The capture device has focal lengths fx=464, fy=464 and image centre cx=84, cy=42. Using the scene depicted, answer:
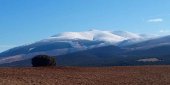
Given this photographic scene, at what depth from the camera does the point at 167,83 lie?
3142 cm

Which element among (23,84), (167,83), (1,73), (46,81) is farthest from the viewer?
(1,73)

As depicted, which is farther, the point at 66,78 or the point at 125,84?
the point at 66,78

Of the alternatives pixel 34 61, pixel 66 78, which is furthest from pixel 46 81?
pixel 34 61

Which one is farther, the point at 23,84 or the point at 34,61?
the point at 34,61

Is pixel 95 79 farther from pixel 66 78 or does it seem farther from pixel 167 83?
pixel 167 83

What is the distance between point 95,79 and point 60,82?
3763 millimetres

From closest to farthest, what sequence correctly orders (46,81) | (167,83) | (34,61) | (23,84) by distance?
(23,84)
(46,81)
(167,83)
(34,61)

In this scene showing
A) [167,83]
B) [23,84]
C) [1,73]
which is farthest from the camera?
[1,73]

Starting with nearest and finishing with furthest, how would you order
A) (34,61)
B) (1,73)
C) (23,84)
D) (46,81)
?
(23,84), (46,81), (1,73), (34,61)

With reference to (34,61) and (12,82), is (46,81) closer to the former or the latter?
(12,82)

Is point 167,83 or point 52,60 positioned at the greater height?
point 52,60

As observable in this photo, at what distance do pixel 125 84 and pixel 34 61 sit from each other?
19.0 m

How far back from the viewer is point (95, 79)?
32.5m

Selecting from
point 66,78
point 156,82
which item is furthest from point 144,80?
point 66,78
